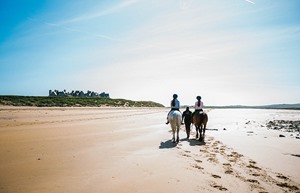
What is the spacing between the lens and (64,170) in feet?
21.6

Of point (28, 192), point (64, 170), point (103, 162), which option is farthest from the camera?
point (103, 162)

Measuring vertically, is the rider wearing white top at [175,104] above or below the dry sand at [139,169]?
above

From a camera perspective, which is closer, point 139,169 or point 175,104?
point 139,169

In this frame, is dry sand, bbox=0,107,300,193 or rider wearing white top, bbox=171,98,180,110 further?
rider wearing white top, bbox=171,98,180,110

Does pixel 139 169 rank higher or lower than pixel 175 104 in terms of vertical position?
lower

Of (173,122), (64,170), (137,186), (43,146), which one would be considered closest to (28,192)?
(64,170)

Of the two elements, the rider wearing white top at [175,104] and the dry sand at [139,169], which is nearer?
the dry sand at [139,169]

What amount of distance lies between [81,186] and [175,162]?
12.1 ft

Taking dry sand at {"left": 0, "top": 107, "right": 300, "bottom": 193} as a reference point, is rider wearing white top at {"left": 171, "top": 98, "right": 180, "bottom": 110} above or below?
above

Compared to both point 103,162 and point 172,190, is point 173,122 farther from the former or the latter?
point 172,190

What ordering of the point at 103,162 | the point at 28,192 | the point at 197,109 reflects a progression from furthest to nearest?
the point at 197,109 → the point at 103,162 → the point at 28,192

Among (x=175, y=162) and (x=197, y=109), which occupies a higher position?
(x=197, y=109)

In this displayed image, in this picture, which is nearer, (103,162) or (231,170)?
(231,170)

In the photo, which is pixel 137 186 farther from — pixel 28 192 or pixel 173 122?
pixel 173 122
